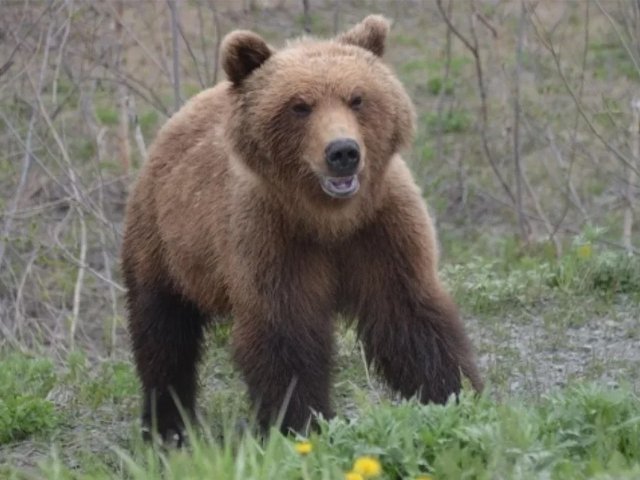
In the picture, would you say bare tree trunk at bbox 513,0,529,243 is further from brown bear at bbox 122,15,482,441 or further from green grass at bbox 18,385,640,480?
green grass at bbox 18,385,640,480

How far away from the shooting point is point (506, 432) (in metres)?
4.16

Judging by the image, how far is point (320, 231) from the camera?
5520mm

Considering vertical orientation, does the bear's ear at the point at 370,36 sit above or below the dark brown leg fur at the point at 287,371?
above

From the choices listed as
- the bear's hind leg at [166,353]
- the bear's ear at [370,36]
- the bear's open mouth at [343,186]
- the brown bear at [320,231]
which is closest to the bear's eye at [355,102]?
the brown bear at [320,231]

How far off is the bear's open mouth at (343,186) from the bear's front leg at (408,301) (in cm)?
32

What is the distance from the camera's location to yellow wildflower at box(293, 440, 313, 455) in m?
4.02

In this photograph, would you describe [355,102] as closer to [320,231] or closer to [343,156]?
[343,156]

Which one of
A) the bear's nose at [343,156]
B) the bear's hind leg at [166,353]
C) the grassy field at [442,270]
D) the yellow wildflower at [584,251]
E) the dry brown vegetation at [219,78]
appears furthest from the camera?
the dry brown vegetation at [219,78]

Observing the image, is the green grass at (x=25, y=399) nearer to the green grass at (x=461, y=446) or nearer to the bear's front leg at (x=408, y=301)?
the bear's front leg at (x=408, y=301)

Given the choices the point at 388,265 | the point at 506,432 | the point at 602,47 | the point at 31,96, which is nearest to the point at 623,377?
the point at 388,265

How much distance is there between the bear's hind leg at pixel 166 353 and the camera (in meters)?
6.57

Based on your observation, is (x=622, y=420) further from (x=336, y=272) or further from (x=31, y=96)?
(x=31, y=96)

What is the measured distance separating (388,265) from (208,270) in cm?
78

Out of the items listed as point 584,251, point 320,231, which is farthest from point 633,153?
point 320,231
